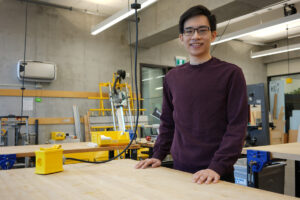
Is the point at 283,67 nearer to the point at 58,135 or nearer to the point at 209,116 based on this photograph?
the point at 58,135

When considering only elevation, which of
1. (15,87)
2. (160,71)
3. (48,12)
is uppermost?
(48,12)

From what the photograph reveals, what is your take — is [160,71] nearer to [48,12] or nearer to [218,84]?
[48,12]

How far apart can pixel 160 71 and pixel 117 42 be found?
1553mm

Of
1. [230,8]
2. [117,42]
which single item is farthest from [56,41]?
[230,8]

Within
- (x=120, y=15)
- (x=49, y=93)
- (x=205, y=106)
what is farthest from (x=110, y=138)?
(x=49, y=93)

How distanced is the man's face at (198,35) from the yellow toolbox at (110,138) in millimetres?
1740

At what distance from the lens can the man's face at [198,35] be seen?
1175mm

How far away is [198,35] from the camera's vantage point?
3.85ft

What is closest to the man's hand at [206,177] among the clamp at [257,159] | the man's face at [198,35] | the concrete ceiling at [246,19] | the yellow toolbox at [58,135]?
the man's face at [198,35]

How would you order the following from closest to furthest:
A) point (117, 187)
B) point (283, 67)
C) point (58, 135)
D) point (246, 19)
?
1. point (117, 187)
2. point (58, 135)
3. point (246, 19)
4. point (283, 67)

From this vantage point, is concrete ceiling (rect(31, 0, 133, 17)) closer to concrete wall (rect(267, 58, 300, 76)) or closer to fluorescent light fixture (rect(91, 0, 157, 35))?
fluorescent light fixture (rect(91, 0, 157, 35))

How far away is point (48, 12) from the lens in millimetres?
6117

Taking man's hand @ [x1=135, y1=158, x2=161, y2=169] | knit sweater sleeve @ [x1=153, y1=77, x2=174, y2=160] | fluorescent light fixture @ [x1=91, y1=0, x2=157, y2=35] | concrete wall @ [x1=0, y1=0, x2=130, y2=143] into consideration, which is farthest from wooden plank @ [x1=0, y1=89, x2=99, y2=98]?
man's hand @ [x1=135, y1=158, x2=161, y2=169]

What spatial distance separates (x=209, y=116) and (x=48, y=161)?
0.71 metres
